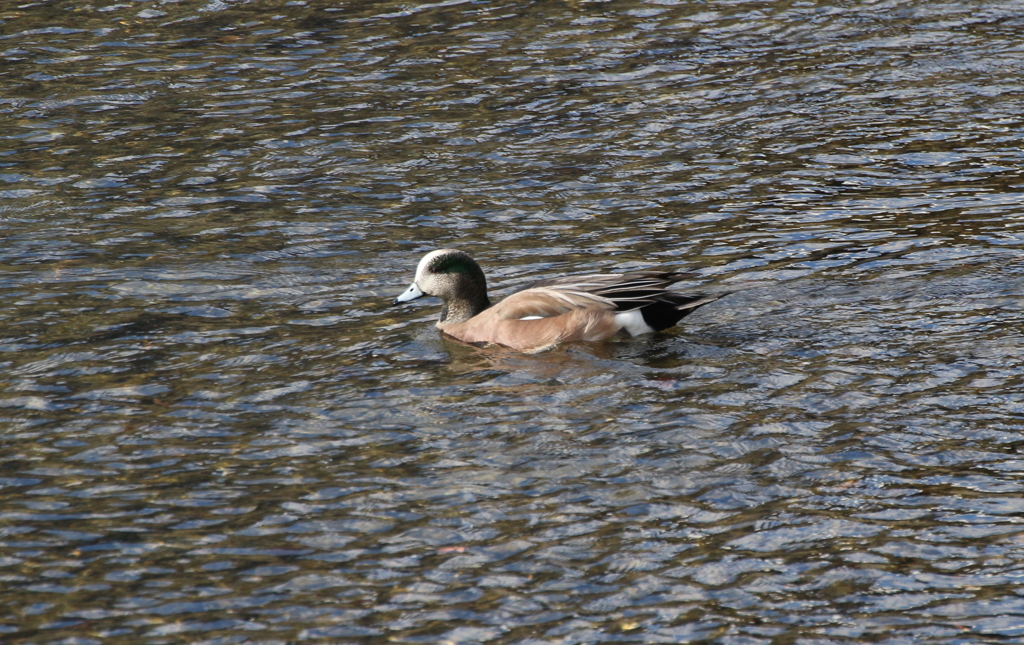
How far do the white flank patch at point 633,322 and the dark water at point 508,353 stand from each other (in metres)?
0.11

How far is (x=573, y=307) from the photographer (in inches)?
383

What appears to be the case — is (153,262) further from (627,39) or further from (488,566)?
(627,39)

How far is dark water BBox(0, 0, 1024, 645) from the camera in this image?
6.52 meters

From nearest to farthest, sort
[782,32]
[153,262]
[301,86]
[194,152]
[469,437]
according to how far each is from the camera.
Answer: [469,437] < [153,262] < [194,152] < [301,86] < [782,32]

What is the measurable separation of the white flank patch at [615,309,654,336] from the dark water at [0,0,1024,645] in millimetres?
109

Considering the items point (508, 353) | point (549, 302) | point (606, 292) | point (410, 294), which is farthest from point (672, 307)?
point (410, 294)

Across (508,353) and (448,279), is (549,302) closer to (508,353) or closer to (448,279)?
(508,353)

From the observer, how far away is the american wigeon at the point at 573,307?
9633 millimetres

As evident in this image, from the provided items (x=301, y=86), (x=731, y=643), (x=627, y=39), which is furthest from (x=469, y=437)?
(x=627, y=39)

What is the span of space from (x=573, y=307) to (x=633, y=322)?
471 mm

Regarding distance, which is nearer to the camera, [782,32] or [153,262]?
[153,262]

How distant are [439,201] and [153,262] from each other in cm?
286

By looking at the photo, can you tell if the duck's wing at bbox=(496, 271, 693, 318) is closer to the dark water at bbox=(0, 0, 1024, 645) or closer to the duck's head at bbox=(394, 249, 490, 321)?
the dark water at bbox=(0, 0, 1024, 645)

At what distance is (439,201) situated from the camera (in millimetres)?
12609
